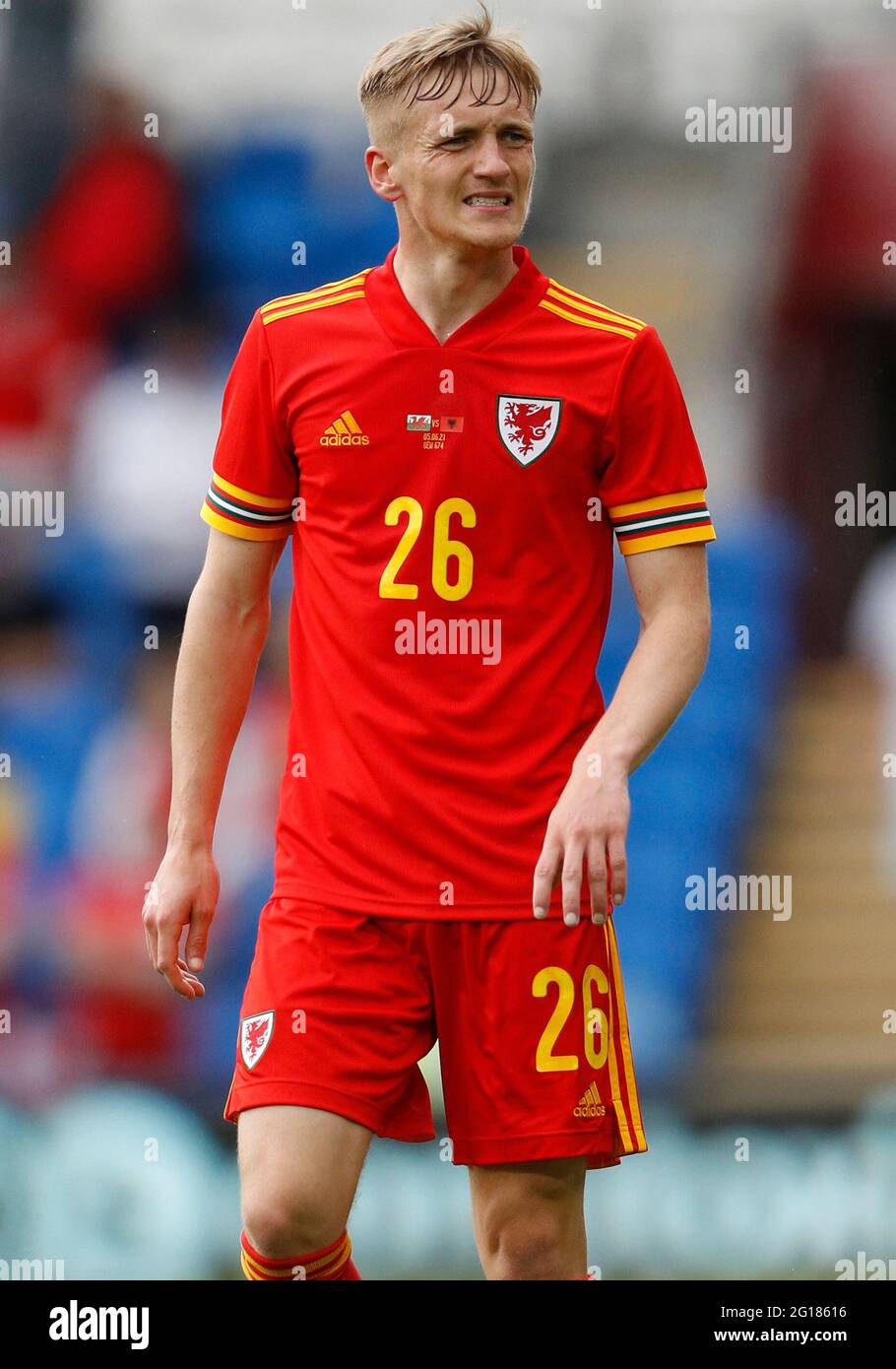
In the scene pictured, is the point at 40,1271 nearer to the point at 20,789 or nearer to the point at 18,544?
the point at 20,789

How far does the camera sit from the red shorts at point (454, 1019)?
260 cm

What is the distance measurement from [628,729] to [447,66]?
93cm

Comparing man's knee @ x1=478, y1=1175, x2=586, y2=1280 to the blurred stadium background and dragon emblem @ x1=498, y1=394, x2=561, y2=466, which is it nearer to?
dragon emblem @ x1=498, y1=394, x2=561, y2=466

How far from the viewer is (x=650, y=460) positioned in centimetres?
269

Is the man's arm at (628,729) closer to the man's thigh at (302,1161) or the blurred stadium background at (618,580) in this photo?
the man's thigh at (302,1161)

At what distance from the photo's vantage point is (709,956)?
5.14 metres

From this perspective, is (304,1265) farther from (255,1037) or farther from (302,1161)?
(255,1037)

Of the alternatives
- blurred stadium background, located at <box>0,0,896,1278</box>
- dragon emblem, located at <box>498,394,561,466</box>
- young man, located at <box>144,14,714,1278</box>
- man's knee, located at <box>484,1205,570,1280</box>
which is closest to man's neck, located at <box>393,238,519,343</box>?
young man, located at <box>144,14,714,1278</box>

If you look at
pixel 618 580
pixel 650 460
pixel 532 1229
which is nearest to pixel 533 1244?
pixel 532 1229

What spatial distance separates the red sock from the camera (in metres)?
2.58

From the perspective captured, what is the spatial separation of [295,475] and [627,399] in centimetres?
48

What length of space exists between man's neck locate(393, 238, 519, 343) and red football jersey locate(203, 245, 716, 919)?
0.02m

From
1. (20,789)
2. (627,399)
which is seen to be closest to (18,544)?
(20,789)

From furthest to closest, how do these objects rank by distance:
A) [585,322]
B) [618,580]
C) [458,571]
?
1. [618,580]
2. [585,322]
3. [458,571]
